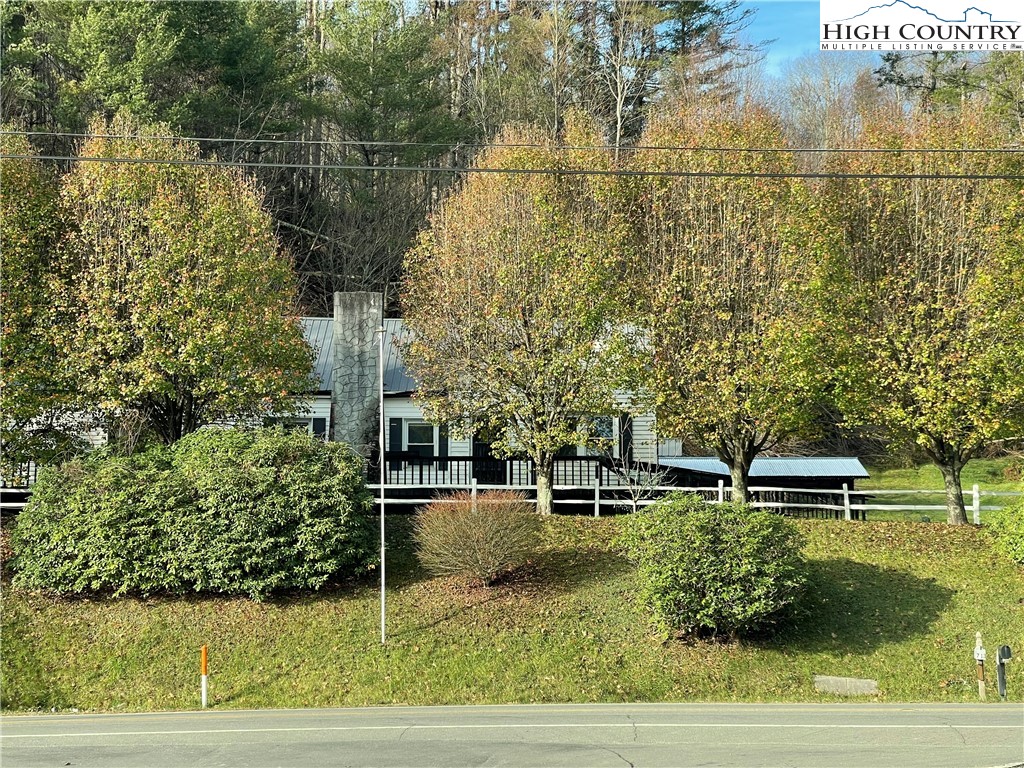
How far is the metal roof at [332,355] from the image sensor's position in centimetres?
3148

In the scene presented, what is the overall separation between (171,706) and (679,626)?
31.7 feet

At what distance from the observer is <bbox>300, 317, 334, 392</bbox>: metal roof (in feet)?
108

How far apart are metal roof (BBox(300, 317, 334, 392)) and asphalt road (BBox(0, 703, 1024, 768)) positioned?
16.3m

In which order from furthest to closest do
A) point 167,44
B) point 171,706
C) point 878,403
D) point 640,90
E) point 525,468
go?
point 640,90, point 167,44, point 525,468, point 878,403, point 171,706

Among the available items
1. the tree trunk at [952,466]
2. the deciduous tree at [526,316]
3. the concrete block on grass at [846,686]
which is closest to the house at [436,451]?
the deciduous tree at [526,316]

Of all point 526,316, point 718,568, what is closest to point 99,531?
point 526,316

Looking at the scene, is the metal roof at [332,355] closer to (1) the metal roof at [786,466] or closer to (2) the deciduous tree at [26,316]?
(2) the deciduous tree at [26,316]

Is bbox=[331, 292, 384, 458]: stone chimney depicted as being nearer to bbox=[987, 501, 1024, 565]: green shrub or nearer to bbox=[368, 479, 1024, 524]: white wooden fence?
bbox=[368, 479, 1024, 524]: white wooden fence

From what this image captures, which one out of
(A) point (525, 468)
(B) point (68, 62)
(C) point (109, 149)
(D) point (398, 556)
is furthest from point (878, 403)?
(B) point (68, 62)

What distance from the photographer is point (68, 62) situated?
40594 millimetres

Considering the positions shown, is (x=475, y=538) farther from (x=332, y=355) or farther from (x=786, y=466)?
(x=786, y=466)

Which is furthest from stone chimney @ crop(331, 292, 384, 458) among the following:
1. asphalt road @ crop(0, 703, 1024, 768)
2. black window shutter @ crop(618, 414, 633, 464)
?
asphalt road @ crop(0, 703, 1024, 768)

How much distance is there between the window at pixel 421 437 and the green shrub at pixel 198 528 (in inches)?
352

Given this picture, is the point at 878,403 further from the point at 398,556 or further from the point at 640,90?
the point at 640,90
